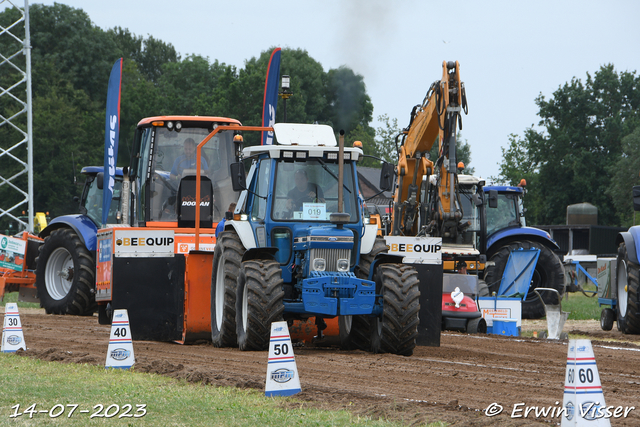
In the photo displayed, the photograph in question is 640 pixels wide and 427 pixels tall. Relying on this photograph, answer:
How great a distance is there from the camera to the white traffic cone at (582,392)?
534 centimetres

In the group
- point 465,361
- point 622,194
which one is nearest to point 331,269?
point 465,361

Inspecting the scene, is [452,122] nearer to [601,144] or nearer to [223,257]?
[223,257]

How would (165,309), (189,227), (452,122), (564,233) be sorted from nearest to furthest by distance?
(165,309)
(189,227)
(452,122)
(564,233)

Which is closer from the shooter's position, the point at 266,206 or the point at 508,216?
the point at 266,206

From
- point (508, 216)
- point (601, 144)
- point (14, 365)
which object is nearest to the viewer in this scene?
point (14, 365)

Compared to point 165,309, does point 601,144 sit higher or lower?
higher

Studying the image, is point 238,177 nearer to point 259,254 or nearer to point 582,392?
point 259,254

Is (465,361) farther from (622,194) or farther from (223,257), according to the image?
(622,194)

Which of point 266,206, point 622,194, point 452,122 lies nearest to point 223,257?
point 266,206

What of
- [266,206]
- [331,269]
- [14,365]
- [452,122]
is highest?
[452,122]

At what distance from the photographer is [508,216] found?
21109mm

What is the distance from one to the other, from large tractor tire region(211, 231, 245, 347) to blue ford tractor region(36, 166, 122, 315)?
633 centimetres

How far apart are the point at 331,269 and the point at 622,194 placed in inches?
1906

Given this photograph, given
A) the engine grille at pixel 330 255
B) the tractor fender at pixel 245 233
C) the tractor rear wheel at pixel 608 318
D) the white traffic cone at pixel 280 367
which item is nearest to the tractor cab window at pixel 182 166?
the tractor fender at pixel 245 233
